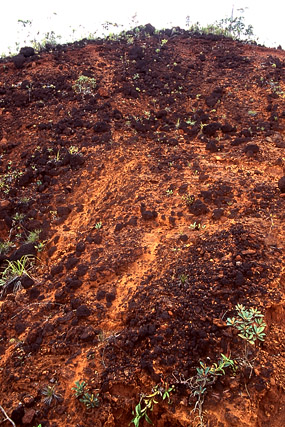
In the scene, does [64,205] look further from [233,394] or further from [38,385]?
[233,394]

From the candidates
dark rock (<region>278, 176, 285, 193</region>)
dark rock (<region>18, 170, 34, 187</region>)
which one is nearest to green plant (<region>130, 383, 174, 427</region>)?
dark rock (<region>278, 176, 285, 193</region>)

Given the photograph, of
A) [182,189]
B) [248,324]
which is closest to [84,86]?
[182,189]

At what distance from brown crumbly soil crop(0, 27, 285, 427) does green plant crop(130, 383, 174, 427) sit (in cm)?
5

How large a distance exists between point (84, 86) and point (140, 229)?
3.27 metres

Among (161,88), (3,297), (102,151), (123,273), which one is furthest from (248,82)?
(3,297)

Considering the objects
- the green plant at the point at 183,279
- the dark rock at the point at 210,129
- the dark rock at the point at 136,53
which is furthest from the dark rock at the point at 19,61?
the green plant at the point at 183,279

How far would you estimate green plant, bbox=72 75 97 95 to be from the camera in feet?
18.7

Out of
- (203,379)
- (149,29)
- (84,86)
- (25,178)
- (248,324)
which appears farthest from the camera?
(149,29)

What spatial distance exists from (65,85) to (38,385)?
4.82m

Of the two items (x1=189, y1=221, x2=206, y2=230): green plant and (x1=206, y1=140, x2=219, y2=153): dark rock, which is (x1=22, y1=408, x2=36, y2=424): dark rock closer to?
(x1=189, y1=221, x2=206, y2=230): green plant

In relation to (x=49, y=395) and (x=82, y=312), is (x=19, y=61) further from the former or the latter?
(x=49, y=395)

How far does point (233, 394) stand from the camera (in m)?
2.25

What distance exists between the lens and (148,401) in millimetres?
2301

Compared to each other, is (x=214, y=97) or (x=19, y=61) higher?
(x=19, y=61)
